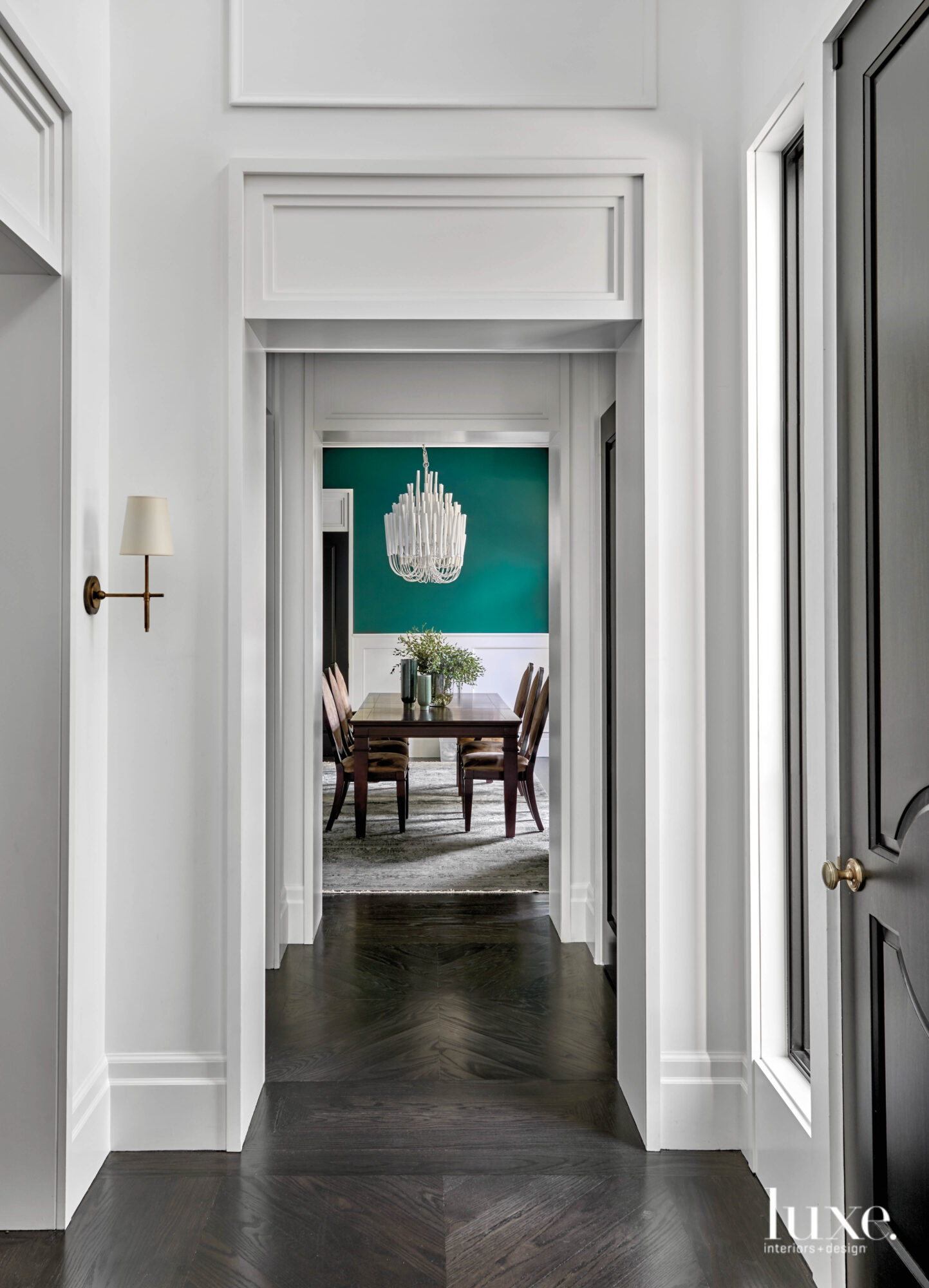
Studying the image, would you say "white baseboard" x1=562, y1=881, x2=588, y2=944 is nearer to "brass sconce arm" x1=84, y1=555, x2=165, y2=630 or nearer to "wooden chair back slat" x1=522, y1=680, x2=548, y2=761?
"wooden chair back slat" x1=522, y1=680, x2=548, y2=761

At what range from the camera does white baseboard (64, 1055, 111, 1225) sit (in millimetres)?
2205

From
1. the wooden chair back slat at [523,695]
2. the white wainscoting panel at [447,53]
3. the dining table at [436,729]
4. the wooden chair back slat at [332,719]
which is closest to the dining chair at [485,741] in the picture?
the wooden chair back slat at [523,695]

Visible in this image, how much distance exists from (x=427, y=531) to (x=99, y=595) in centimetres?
430

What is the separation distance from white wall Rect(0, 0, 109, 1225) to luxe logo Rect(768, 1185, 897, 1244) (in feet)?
5.40

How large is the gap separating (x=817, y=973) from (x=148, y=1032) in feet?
5.63

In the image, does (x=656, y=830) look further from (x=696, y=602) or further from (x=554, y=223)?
(x=554, y=223)

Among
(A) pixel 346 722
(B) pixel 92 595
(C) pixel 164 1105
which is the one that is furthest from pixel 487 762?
(B) pixel 92 595

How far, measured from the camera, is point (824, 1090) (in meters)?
1.90

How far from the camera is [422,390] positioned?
4.05m

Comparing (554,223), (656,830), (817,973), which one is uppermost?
(554,223)

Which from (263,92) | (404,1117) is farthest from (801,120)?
(404,1117)

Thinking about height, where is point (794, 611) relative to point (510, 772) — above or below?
above

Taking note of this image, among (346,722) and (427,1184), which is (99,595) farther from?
(346,722)

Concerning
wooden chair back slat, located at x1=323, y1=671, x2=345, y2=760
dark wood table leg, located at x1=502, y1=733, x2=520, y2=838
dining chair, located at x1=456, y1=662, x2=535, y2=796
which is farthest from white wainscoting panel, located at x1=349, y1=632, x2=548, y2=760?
dark wood table leg, located at x1=502, y1=733, x2=520, y2=838
